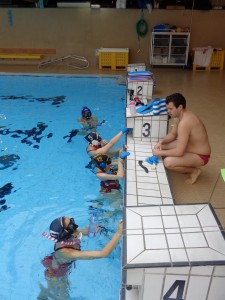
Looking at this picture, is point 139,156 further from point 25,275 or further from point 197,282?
point 197,282

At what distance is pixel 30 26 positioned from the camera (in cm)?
1166

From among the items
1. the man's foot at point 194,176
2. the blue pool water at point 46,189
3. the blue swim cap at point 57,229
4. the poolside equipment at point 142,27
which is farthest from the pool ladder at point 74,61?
the blue swim cap at point 57,229

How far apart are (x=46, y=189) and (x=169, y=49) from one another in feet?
27.5

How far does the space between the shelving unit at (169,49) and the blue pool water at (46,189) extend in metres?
3.59

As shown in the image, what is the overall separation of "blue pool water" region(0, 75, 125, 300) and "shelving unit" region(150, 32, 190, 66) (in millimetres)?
3587

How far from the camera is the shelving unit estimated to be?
10.9 metres

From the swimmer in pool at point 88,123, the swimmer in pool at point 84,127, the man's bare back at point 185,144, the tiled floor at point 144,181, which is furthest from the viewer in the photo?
the swimmer in pool at point 84,127

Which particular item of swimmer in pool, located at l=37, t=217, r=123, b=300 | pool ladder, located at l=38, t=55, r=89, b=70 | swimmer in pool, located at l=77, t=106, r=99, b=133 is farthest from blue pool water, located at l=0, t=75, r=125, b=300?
pool ladder, located at l=38, t=55, r=89, b=70

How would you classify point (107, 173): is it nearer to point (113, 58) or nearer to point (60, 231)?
point (60, 231)

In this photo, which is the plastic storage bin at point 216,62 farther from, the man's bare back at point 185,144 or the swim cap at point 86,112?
the man's bare back at point 185,144

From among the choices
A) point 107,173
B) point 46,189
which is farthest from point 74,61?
point 107,173

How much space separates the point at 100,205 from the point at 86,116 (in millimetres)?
1986

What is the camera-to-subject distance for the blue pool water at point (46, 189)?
121 inches

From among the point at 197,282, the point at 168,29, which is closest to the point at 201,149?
the point at 197,282
